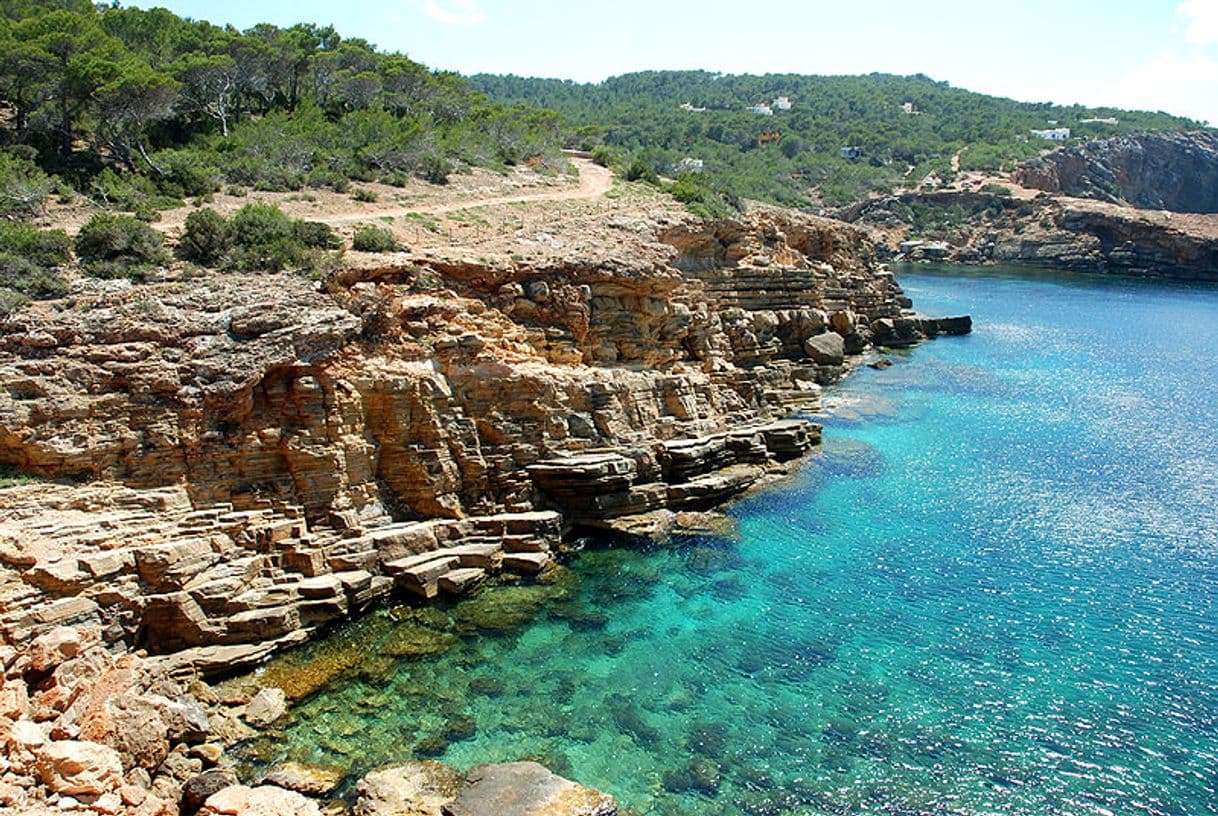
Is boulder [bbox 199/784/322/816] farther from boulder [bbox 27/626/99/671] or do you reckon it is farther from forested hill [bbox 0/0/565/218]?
forested hill [bbox 0/0/565/218]

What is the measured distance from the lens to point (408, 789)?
1418cm

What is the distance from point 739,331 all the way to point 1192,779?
24.3m

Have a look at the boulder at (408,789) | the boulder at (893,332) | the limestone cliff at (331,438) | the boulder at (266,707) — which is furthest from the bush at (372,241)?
the boulder at (893,332)

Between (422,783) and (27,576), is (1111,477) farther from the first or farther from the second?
(27,576)

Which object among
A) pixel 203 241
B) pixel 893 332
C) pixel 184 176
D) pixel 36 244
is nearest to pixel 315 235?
pixel 203 241

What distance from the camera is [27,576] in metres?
15.6

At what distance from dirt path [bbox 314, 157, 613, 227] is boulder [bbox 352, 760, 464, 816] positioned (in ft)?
61.3

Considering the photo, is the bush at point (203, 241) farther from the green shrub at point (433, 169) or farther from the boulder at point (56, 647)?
the green shrub at point (433, 169)

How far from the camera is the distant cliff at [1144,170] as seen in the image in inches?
4067

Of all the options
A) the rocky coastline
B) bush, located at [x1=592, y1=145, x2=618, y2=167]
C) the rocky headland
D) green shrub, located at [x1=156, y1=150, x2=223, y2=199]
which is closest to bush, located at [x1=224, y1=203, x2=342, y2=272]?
the rocky coastline

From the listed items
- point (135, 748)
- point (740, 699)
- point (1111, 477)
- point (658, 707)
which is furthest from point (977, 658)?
point (135, 748)

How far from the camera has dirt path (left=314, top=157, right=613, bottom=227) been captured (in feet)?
95.9

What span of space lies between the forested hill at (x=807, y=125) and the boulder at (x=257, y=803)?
46.1 m

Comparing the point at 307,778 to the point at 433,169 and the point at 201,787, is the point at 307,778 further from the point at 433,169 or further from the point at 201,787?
the point at 433,169
